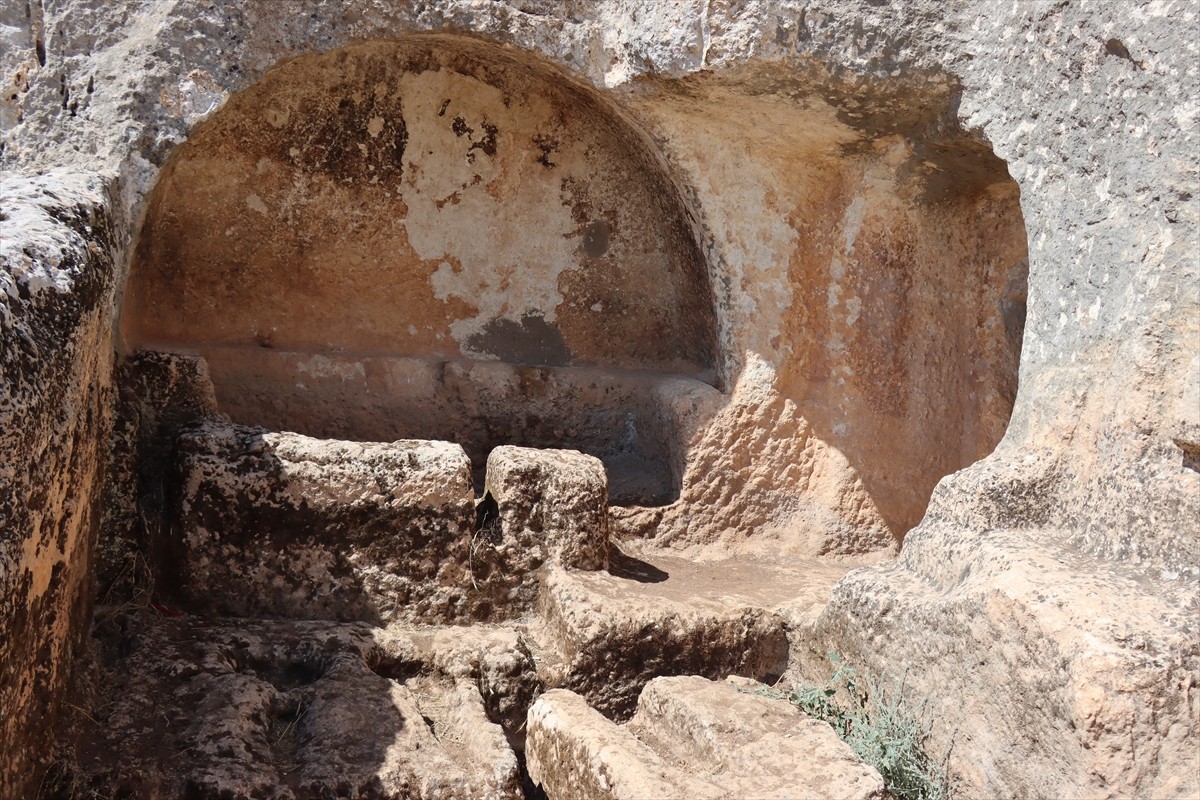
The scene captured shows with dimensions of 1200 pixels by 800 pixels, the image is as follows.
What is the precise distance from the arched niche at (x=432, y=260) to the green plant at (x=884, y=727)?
1.34 m

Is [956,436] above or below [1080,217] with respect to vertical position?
below

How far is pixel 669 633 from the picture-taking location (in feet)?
11.9

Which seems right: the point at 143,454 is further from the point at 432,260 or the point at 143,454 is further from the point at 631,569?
the point at 631,569

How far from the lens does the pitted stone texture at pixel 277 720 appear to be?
9.14 ft

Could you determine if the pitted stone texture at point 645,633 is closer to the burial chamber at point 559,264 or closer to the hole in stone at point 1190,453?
the burial chamber at point 559,264

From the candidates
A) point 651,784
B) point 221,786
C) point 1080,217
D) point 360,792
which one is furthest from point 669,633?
point 1080,217

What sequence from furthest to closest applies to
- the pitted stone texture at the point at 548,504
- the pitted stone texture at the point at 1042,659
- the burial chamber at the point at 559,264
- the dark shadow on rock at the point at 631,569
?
1. the burial chamber at the point at 559,264
2. the dark shadow on rock at the point at 631,569
3. the pitted stone texture at the point at 548,504
4. the pitted stone texture at the point at 1042,659

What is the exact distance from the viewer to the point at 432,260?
15.6 feet

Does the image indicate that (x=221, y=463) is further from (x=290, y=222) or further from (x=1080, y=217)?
(x=1080, y=217)

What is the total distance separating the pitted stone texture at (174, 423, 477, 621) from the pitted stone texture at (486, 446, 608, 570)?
0.13 meters

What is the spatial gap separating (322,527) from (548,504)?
2.41ft

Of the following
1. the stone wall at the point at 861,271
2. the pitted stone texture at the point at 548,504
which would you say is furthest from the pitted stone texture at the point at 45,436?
the pitted stone texture at the point at 548,504

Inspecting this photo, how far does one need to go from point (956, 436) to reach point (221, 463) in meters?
2.82

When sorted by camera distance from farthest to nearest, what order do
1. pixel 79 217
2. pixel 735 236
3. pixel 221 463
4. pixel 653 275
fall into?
1. pixel 653 275
2. pixel 735 236
3. pixel 221 463
4. pixel 79 217
